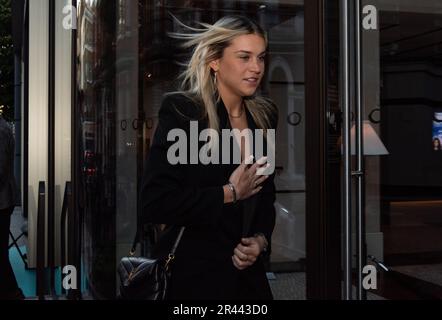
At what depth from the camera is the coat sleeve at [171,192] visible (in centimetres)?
269

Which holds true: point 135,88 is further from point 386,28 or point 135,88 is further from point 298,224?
point 386,28

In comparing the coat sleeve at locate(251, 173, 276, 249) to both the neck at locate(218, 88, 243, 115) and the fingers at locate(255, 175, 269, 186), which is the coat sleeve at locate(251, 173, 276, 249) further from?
the neck at locate(218, 88, 243, 115)

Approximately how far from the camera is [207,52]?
2727 millimetres

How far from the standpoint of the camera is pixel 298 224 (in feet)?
9.28

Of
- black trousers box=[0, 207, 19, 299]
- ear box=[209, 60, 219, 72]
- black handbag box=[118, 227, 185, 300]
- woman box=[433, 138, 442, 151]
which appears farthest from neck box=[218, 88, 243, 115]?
black trousers box=[0, 207, 19, 299]

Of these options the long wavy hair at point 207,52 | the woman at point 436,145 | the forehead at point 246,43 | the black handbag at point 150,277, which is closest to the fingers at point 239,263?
the black handbag at point 150,277

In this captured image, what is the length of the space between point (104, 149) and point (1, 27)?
15.2 m

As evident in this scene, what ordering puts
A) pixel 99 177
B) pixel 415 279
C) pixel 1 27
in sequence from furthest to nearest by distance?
pixel 1 27 → pixel 415 279 → pixel 99 177

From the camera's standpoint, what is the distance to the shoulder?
107 inches

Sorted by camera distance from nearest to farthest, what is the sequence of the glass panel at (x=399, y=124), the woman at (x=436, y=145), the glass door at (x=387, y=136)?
the glass door at (x=387, y=136) → the glass panel at (x=399, y=124) → the woman at (x=436, y=145)

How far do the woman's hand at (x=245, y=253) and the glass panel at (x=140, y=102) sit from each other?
4.4 inches

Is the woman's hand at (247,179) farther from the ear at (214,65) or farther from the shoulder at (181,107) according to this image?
the ear at (214,65)
